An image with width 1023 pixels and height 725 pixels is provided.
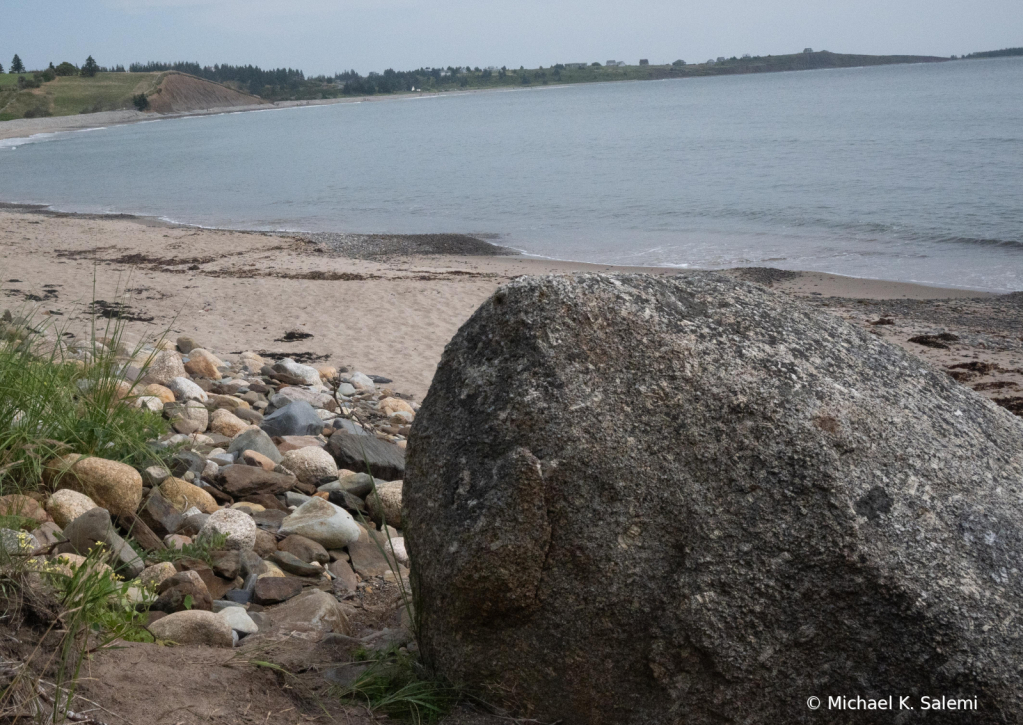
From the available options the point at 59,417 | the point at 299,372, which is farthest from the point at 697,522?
the point at 299,372

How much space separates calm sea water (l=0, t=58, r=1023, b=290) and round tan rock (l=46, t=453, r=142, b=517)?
12.8 meters

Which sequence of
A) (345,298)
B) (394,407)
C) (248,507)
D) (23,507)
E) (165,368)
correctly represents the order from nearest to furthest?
(23,507) → (248,507) → (165,368) → (394,407) → (345,298)

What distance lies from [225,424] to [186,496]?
1.37 metres

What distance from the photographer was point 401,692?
2219mm

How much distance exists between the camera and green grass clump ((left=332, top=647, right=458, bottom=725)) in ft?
7.23

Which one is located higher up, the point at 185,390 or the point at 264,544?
the point at 185,390

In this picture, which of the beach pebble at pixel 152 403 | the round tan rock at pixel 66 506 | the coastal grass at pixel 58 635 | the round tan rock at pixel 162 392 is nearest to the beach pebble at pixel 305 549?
the round tan rock at pixel 66 506

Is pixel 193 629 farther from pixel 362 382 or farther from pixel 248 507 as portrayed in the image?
pixel 362 382

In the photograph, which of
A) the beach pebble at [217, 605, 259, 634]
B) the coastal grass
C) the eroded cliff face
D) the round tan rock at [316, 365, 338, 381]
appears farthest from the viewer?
the eroded cliff face

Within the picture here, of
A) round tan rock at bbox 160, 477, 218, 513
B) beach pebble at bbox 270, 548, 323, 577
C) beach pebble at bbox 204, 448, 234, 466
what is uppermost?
round tan rock at bbox 160, 477, 218, 513

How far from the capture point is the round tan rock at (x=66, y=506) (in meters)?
3.51

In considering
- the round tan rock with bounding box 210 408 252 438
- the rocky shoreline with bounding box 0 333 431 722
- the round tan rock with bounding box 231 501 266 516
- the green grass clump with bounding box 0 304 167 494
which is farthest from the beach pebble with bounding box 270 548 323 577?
the round tan rock with bounding box 210 408 252 438

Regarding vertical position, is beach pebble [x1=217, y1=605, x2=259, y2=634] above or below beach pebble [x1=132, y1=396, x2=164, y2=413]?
below

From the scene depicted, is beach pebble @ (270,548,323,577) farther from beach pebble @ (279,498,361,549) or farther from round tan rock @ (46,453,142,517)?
round tan rock @ (46,453,142,517)
